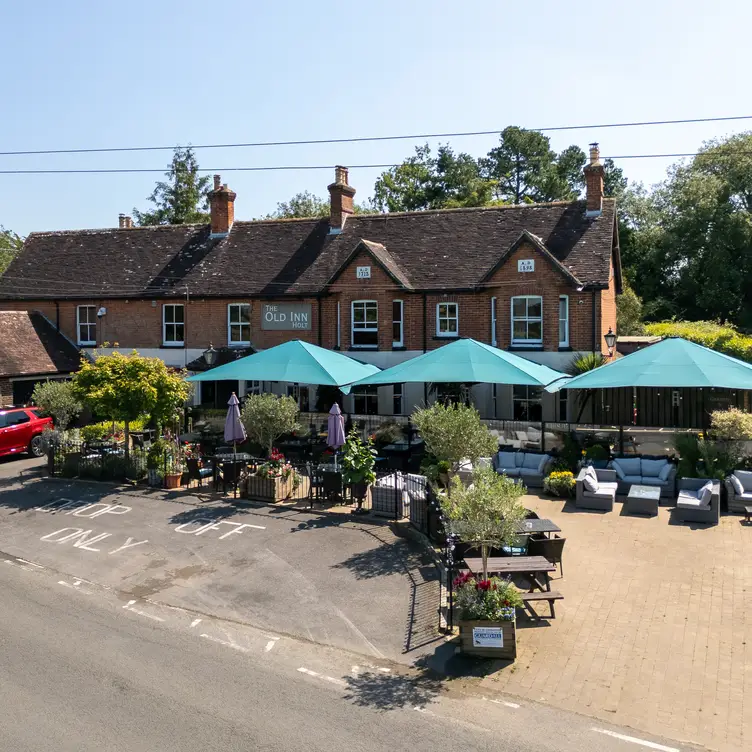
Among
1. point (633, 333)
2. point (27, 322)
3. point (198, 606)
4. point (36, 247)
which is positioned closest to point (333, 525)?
point (198, 606)

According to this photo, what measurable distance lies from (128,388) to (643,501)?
12.8 meters

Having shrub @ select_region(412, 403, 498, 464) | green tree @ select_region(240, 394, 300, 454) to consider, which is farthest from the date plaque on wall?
shrub @ select_region(412, 403, 498, 464)

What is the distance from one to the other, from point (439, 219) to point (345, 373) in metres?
10.6

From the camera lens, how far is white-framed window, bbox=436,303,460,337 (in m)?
25.4

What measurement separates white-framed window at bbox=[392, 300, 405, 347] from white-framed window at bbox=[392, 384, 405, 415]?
5.26ft

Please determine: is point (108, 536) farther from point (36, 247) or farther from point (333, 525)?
point (36, 247)

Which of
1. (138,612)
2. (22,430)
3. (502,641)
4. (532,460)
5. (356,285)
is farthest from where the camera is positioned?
(356,285)

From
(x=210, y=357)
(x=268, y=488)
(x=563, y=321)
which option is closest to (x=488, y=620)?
(x=268, y=488)

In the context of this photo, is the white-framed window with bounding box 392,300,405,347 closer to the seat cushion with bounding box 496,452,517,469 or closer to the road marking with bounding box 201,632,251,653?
the seat cushion with bounding box 496,452,517,469

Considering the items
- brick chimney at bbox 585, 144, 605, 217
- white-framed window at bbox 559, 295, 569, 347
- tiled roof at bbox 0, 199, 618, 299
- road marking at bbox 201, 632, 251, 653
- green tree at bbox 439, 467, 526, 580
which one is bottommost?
road marking at bbox 201, 632, 251, 653

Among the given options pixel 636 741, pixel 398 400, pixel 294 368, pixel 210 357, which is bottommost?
pixel 636 741

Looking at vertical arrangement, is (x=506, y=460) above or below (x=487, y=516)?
below

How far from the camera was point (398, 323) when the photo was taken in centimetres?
2606

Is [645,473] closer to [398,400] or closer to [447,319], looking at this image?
[447,319]
